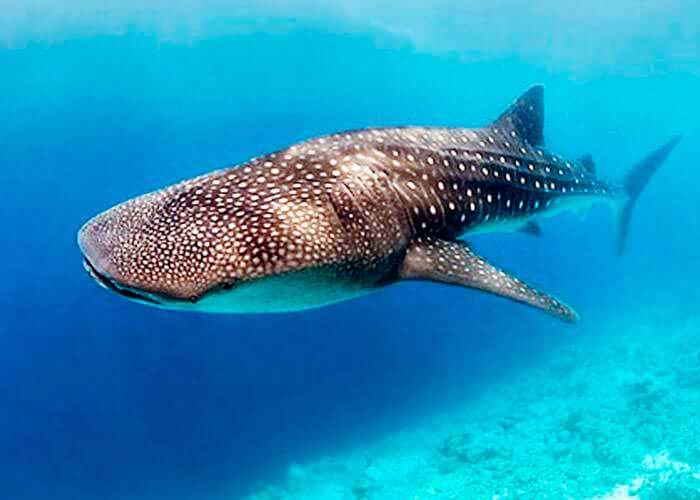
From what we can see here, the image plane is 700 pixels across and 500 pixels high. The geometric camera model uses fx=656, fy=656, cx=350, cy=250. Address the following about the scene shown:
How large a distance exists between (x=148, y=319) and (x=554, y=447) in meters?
15.0

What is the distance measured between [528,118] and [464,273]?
305 cm

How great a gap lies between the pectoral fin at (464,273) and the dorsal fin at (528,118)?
2.23 m

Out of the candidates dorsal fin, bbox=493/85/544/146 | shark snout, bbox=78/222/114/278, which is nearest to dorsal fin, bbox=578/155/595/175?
dorsal fin, bbox=493/85/544/146

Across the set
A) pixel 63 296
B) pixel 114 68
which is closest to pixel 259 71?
pixel 114 68

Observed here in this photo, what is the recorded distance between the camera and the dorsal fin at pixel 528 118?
665 cm

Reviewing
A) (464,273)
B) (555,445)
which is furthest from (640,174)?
(555,445)

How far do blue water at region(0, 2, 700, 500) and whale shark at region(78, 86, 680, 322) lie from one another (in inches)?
698

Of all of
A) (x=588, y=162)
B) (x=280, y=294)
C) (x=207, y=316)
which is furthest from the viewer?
(x=207, y=316)

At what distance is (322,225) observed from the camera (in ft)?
12.2

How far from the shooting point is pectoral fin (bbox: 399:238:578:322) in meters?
4.42

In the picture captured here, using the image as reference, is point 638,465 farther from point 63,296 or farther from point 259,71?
point 259,71

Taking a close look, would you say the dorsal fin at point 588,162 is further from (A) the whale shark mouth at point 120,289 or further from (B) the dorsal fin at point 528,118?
(A) the whale shark mouth at point 120,289

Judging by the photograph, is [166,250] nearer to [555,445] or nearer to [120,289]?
[120,289]

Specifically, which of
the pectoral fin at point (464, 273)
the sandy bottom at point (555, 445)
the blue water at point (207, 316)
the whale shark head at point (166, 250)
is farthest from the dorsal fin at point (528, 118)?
the blue water at point (207, 316)
